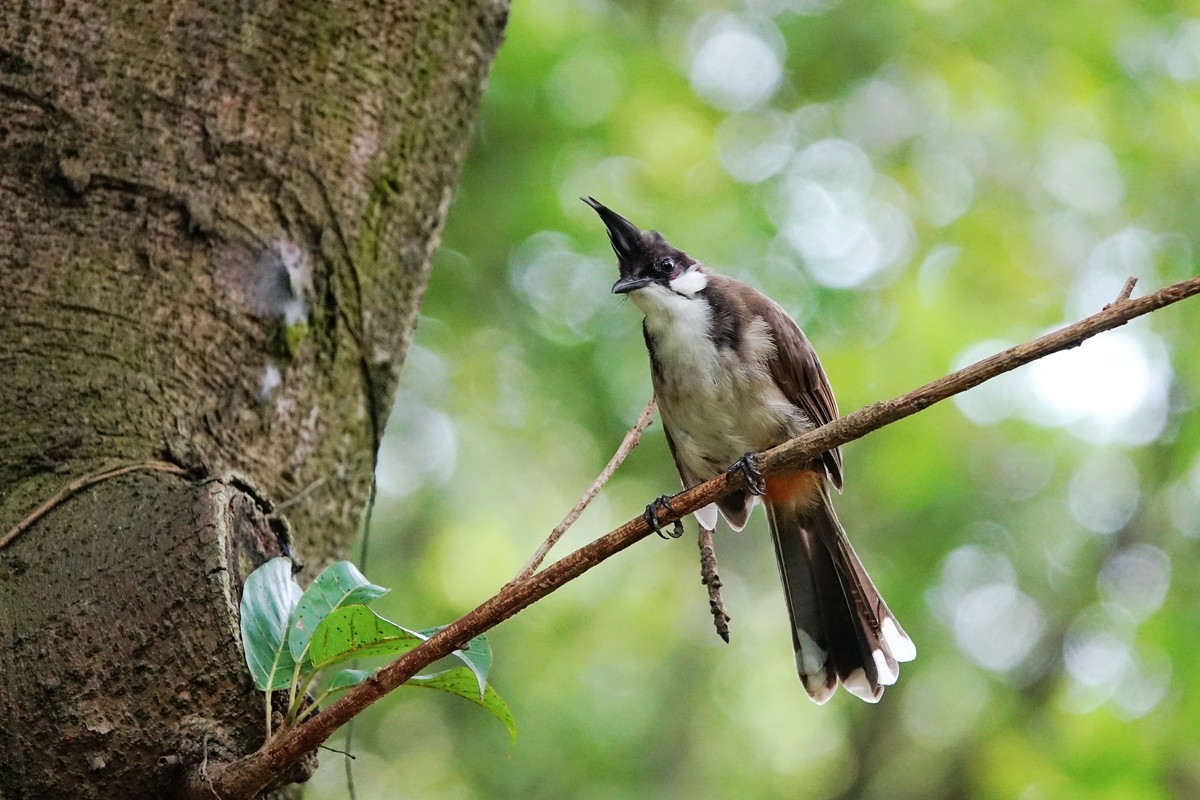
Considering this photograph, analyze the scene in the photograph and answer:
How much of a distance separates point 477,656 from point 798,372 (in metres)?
1.75

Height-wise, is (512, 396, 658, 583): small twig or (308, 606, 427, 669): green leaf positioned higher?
(512, 396, 658, 583): small twig

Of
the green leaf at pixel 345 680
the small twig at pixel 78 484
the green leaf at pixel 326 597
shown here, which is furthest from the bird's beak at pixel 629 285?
the green leaf at pixel 345 680

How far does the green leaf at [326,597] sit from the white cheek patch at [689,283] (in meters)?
1.75

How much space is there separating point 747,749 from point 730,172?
3834 millimetres

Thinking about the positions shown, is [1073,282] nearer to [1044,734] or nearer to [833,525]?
[1044,734]

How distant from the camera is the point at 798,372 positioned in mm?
3217

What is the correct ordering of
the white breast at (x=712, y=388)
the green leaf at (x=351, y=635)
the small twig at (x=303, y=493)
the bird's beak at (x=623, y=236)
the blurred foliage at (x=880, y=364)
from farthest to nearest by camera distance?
1. the blurred foliage at (x=880, y=364)
2. the bird's beak at (x=623, y=236)
3. the white breast at (x=712, y=388)
4. the small twig at (x=303, y=493)
5. the green leaf at (x=351, y=635)

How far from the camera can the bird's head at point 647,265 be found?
131 inches

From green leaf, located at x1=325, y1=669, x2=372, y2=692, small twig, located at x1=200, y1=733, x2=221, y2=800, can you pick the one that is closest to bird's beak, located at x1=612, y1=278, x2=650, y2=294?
green leaf, located at x1=325, y1=669, x2=372, y2=692

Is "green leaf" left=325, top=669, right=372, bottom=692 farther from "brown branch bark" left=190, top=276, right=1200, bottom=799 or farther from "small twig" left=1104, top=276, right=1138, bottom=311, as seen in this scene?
"small twig" left=1104, top=276, right=1138, bottom=311

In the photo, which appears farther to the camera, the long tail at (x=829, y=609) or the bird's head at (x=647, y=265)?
the bird's head at (x=647, y=265)

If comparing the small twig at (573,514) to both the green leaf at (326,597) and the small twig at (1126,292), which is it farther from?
the small twig at (1126,292)

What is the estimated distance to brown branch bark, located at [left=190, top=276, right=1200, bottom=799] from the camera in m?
1.44

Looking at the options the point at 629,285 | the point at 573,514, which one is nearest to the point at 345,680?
the point at 573,514
